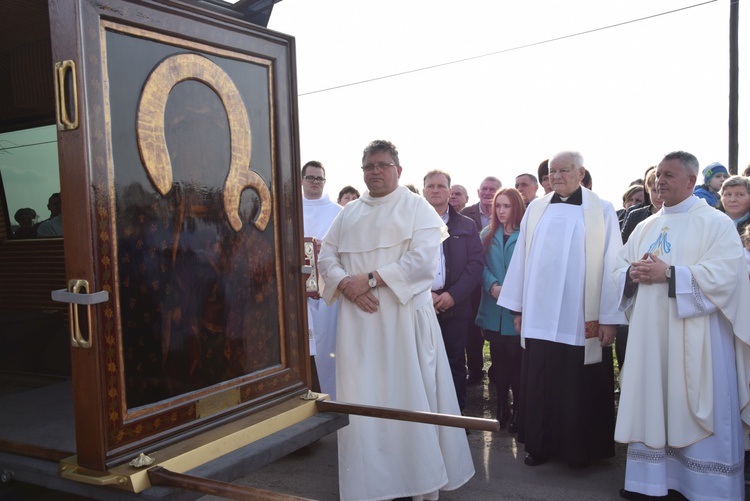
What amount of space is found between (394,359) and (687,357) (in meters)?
1.73

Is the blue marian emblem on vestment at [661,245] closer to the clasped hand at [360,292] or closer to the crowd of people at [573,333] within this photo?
the crowd of people at [573,333]

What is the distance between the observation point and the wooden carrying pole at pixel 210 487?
179 centimetres

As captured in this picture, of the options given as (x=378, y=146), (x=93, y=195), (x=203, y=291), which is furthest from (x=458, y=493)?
(x=93, y=195)

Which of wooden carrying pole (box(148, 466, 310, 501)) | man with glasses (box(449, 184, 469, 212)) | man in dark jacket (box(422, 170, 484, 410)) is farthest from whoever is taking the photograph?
man with glasses (box(449, 184, 469, 212))

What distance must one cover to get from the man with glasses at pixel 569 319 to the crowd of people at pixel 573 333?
0.01 meters

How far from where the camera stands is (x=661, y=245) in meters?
3.96

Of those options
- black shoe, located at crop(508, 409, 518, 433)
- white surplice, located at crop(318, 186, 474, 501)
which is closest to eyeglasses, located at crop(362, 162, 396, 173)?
white surplice, located at crop(318, 186, 474, 501)

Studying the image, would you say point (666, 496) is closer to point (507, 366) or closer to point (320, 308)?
point (507, 366)

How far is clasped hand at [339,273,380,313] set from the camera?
391 centimetres

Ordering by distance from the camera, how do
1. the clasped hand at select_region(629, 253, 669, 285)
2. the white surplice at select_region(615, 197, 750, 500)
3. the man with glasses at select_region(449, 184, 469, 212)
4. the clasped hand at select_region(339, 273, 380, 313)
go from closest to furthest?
the white surplice at select_region(615, 197, 750, 500), the clasped hand at select_region(629, 253, 669, 285), the clasped hand at select_region(339, 273, 380, 313), the man with glasses at select_region(449, 184, 469, 212)

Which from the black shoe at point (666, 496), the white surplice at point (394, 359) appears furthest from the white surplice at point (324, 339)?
the black shoe at point (666, 496)

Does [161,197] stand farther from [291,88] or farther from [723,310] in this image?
[723,310]

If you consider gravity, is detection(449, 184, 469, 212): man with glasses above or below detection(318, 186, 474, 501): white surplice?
above

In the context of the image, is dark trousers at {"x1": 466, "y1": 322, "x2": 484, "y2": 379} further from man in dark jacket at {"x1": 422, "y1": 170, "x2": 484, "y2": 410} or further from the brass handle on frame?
the brass handle on frame
